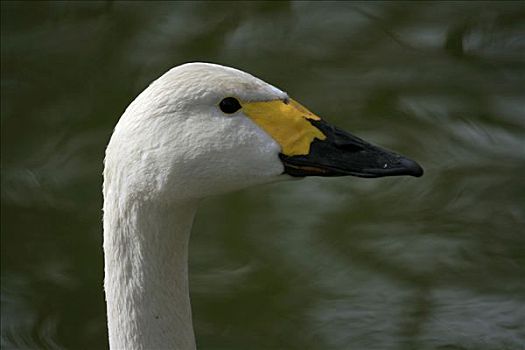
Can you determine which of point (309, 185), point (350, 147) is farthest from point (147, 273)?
point (309, 185)

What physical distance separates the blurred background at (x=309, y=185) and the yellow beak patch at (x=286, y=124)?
2360 millimetres

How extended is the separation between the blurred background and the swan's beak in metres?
2.27

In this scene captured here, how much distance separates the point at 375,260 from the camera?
702cm

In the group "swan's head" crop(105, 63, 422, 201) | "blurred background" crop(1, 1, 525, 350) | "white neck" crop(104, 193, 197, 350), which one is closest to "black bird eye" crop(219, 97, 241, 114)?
"swan's head" crop(105, 63, 422, 201)

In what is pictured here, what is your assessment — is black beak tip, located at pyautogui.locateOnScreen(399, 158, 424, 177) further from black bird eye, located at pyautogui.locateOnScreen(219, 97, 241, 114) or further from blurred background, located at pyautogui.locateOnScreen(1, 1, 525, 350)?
blurred background, located at pyautogui.locateOnScreen(1, 1, 525, 350)

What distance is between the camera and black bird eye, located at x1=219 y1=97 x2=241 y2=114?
13.7 feet

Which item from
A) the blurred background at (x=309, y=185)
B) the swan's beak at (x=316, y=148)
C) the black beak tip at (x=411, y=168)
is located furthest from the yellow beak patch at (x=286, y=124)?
the blurred background at (x=309, y=185)

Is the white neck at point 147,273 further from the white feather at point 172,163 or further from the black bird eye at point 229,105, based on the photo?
the black bird eye at point 229,105

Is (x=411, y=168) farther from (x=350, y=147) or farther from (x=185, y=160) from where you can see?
(x=185, y=160)

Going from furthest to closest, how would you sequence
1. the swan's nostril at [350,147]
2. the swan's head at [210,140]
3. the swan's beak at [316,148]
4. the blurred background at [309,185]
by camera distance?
the blurred background at [309,185] → the swan's nostril at [350,147] → the swan's beak at [316,148] → the swan's head at [210,140]

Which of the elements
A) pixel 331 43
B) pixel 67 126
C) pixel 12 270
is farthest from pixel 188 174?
pixel 331 43

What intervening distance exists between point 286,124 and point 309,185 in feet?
10.8

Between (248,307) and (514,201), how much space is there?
1.60 metres

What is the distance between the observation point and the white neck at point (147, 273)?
4.26 metres
